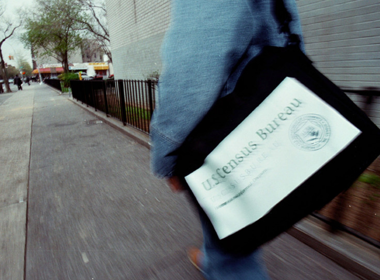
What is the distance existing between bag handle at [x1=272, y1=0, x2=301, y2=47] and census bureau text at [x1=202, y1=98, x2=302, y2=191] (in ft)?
1.12

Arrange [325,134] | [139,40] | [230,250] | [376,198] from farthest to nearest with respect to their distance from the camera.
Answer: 1. [139,40]
2. [376,198]
3. [230,250]
4. [325,134]

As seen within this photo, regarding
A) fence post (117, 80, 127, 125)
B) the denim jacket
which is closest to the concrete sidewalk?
the denim jacket

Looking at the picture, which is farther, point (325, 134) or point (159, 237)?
point (159, 237)

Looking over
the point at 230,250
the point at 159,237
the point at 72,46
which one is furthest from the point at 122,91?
the point at 72,46

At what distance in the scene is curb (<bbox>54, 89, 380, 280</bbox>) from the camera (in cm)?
203

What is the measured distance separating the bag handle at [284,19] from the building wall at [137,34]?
9441mm

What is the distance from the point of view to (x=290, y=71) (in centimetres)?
102

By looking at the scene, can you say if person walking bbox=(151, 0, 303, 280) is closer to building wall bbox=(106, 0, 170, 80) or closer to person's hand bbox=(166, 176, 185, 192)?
person's hand bbox=(166, 176, 185, 192)

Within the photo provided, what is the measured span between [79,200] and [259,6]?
321 cm

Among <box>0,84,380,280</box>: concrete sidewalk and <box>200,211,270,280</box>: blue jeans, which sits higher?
<box>200,211,270,280</box>: blue jeans

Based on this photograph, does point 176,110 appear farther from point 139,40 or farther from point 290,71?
point 139,40

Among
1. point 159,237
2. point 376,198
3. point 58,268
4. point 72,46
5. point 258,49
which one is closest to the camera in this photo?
point 258,49

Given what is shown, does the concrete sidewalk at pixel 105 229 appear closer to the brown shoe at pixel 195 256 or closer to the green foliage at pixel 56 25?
the brown shoe at pixel 195 256

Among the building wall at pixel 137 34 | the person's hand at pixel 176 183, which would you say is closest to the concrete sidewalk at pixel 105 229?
the person's hand at pixel 176 183
